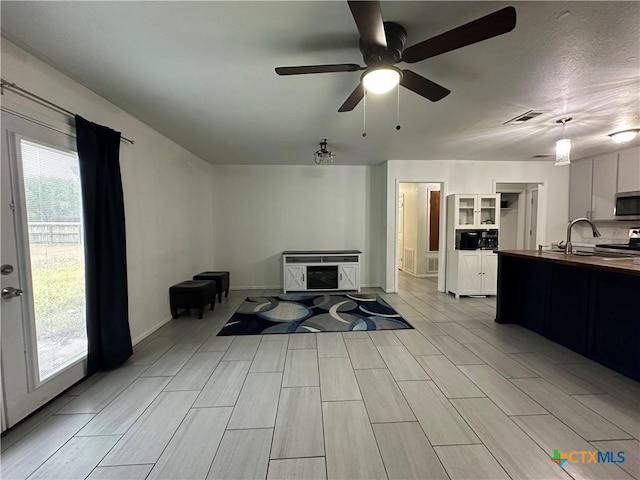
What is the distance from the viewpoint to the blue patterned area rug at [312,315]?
3.44 m

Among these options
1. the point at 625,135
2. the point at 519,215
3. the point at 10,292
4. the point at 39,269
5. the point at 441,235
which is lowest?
the point at 10,292

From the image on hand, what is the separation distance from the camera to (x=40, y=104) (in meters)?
1.99

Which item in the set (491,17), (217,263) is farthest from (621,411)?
(217,263)

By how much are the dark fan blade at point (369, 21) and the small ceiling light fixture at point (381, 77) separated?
0.46 feet

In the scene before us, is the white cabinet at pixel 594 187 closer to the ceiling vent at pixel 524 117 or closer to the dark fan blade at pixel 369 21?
the ceiling vent at pixel 524 117

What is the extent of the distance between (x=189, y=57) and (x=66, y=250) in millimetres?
1843

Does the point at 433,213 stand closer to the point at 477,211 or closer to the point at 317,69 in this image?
the point at 477,211

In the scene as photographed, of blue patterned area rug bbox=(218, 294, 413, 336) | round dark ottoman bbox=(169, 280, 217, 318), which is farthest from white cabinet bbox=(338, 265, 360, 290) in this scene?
round dark ottoman bbox=(169, 280, 217, 318)

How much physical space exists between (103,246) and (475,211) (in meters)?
5.42

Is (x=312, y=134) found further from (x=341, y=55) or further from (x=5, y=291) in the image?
(x=5, y=291)

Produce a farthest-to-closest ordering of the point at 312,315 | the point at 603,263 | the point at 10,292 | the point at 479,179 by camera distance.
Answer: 1. the point at 479,179
2. the point at 312,315
3. the point at 603,263
4. the point at 10,292

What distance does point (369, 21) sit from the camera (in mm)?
1298

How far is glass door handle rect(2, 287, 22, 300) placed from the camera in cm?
173

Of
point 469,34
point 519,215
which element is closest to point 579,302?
point 469,34
